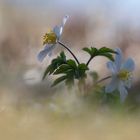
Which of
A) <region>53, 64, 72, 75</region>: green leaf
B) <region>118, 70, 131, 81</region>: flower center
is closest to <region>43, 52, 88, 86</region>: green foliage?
<region>53, 64, 72, 75</region>: green leaf

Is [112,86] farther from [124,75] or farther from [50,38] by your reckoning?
[50,38]

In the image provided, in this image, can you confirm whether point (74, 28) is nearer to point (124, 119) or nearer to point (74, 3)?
point (74, 3)

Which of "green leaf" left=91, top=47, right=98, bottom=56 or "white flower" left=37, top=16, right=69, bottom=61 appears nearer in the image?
"green leaf" left=91, top=47, right=98, bottom=56

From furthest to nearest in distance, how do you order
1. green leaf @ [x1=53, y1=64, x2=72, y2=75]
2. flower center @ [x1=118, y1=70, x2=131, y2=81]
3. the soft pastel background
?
flower center @ [x1=118, y1=70, x2=131, y2=81]
green leaf @ [x1=53, y1=64, x2=72, y2=75]
the soft pastel background

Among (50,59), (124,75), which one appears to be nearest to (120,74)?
(124,75)

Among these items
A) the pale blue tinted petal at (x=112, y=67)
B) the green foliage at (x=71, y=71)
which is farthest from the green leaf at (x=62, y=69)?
the pale blue tinted petal at (x=112, y=67)

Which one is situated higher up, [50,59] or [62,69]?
[50,59]

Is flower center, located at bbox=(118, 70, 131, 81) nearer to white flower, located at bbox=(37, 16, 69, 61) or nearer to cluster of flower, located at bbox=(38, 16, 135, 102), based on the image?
cluster of flower, located at bbox=(38, 16, 135, 102)
